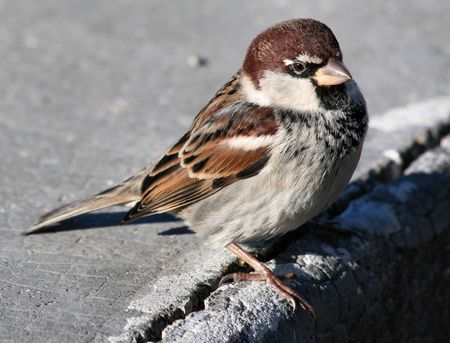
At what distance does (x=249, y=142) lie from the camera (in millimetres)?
3146

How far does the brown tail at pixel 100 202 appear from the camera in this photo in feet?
11.0

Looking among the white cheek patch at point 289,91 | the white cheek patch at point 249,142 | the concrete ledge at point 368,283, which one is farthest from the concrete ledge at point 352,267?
the white cheek patch at point 289,91

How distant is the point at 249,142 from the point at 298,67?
326mm

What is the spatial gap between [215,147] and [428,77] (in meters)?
2.02

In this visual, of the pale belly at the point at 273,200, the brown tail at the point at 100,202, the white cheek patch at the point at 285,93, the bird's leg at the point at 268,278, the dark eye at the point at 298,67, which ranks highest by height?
the dark eye at the point at 298,67

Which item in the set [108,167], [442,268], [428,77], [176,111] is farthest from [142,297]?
[428,77]

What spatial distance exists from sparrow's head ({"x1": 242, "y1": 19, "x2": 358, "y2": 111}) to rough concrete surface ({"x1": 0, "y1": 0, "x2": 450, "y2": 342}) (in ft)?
2.09

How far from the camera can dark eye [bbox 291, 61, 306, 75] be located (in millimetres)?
3125

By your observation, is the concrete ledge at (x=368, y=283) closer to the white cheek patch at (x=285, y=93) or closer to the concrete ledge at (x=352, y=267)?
the concrete ledge at (x=352, y=267)

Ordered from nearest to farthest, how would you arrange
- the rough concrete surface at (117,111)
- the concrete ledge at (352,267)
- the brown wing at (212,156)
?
the concrete ledge at (352,267) → the rough concrete surface at (117,111) → the brown wing at (212,156)

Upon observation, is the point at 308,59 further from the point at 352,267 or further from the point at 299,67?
the point at 352,267

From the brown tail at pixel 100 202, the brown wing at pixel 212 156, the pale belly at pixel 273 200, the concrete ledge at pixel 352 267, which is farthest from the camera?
the brown tail at pixel 100 202

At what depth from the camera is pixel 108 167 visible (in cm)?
400

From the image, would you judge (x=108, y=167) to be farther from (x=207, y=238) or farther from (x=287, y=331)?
(x=287, y=331)
